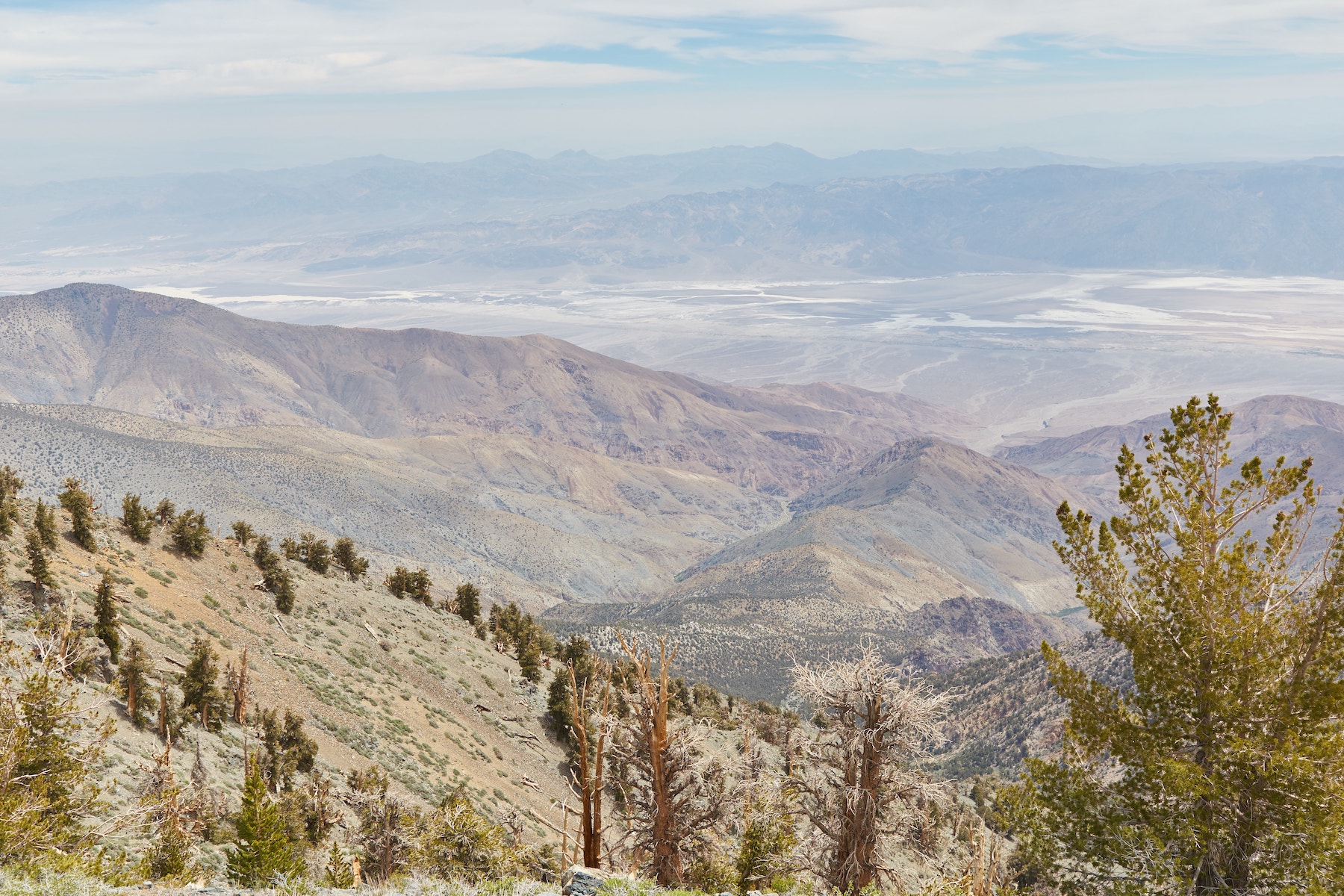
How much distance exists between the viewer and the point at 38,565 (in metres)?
22.2

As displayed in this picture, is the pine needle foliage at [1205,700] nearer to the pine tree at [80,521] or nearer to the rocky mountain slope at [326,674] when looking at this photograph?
the rocky mountain slope at [326,674]

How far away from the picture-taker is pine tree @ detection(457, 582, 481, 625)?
44.6 metres

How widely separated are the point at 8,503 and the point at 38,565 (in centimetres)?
713

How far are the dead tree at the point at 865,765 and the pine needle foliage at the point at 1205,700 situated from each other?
6.64 ft

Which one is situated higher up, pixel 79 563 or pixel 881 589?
pixel 79 563

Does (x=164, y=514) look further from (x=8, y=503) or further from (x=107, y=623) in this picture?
(x=107, y=623)

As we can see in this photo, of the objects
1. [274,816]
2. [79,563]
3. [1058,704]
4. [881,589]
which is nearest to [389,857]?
[274,816]

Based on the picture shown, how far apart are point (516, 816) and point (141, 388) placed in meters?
200

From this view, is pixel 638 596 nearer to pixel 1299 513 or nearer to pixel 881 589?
pixel 881 589

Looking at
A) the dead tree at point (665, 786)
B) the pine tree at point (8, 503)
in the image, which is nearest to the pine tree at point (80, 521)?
the pine tree at point (8, 503)

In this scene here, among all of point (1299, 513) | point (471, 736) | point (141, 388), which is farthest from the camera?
point (141, 388)

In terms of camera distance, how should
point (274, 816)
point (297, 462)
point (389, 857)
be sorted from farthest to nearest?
point (297, 462) < point (389, 857) < point (274, 816)

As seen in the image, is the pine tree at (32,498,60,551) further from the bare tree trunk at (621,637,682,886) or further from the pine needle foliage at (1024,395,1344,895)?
the pine needle foliage at (1024,395,1344,895)

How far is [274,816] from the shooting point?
14.4 m
